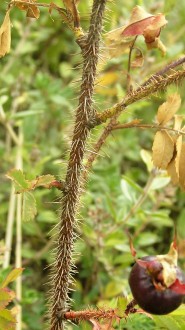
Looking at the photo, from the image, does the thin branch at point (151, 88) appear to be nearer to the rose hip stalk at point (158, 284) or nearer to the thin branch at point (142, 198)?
the rose hip stalk at point (158, 284)

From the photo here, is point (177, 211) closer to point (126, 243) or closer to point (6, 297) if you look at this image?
point (126, 243)

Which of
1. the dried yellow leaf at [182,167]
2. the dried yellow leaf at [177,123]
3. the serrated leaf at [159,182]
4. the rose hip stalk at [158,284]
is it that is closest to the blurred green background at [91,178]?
the serrated leaf at [159,182]

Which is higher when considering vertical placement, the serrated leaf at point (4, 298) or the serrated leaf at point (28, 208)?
the serrated leaf at point (28, 208)

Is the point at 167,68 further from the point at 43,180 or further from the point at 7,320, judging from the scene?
the point at 7,320

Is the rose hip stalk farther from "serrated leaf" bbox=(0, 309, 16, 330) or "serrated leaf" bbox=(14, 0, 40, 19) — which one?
"serrated leaf" bbox=(14, 0, 40, 19)

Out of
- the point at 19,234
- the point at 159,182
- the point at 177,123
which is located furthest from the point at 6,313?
the point at 159,182

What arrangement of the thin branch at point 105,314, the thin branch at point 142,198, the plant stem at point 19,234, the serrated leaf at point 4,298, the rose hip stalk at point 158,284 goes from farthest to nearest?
1. the thin branch at point 142,198
2. the plant stem at point 19,234
3. the serrated leaf at point 4,298
4. the thin branch at point 105,314
5. the rose hip stalk at point 158,284

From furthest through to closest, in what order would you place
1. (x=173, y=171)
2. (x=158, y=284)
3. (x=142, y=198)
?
(x=142, y=198) → (x=173, y=171) → (x=158, y=284)
